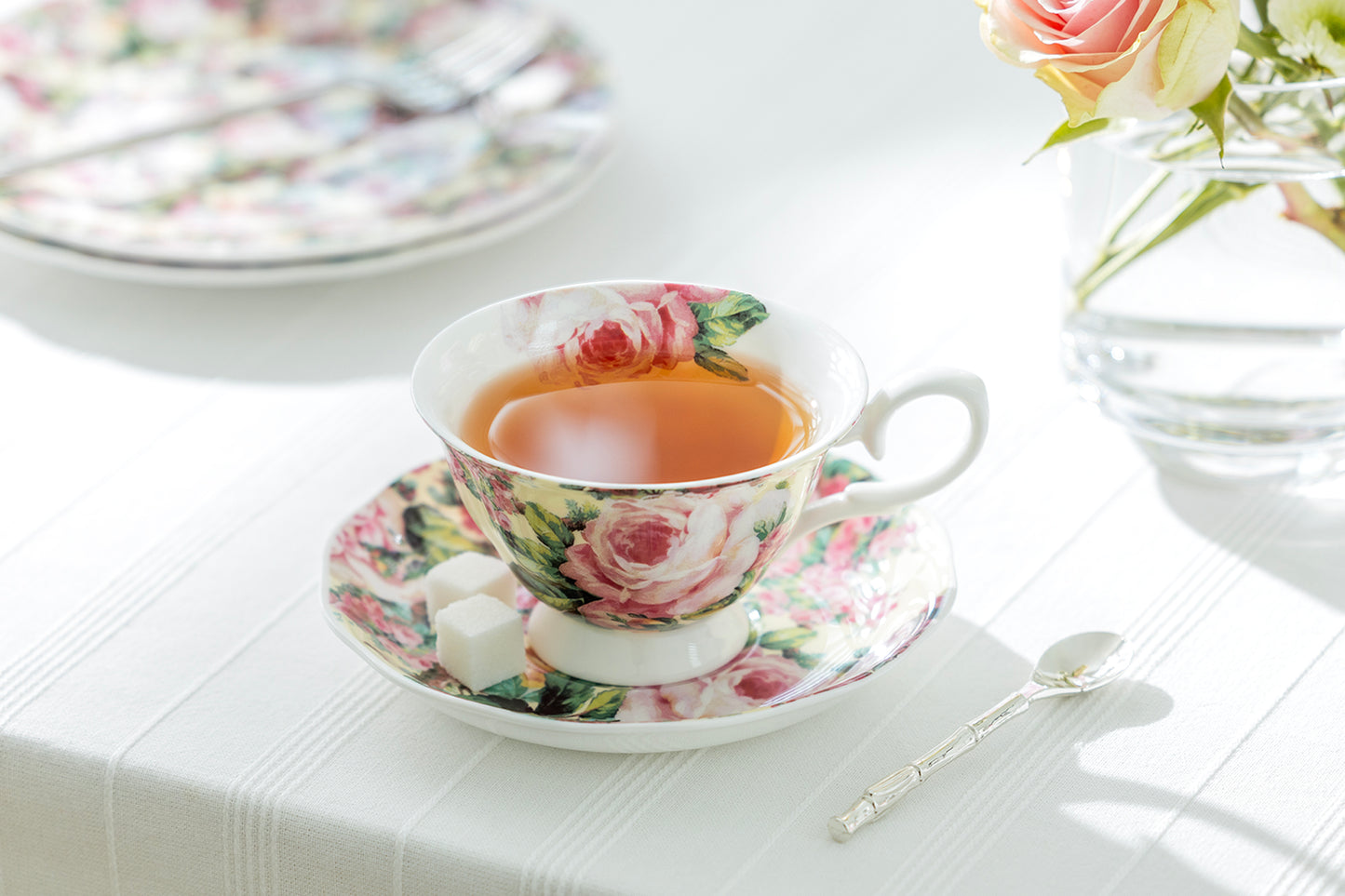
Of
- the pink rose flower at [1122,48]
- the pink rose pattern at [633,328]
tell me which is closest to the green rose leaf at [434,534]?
the pink rose pattern at [633,328]

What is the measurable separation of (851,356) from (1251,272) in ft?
0.84

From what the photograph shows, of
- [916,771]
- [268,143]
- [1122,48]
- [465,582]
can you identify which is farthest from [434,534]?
[268,143]

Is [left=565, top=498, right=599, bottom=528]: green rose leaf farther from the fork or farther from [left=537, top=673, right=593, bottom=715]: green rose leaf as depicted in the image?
the fork

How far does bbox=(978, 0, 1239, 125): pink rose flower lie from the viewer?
54cm

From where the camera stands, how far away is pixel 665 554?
20.7 inches

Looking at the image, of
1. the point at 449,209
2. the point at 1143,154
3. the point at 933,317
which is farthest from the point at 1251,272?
the point at 449,209

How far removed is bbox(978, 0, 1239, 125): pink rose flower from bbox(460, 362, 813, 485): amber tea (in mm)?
179

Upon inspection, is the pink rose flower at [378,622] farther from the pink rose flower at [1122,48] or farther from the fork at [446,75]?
the fork at [446,75]

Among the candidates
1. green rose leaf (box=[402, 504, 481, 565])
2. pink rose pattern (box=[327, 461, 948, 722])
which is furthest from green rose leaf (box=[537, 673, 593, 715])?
green rose leaf (box=[402, 504, 481, 565])

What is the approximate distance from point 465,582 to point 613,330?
0.14 m

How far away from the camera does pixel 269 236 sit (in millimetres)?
919

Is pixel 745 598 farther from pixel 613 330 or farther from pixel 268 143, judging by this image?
pixel 268 143

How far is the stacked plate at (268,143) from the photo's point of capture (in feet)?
2.92

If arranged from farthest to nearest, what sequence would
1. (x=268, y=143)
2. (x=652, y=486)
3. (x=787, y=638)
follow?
(x=268, y=143) → (x=787, y=638) → (x=652, y=486)
